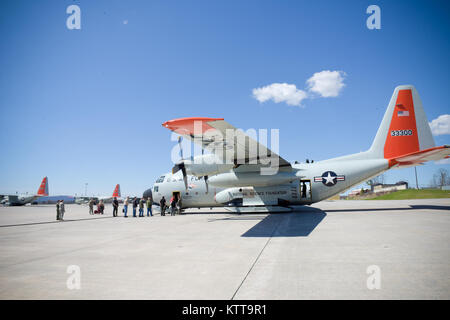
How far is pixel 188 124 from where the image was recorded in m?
7.64

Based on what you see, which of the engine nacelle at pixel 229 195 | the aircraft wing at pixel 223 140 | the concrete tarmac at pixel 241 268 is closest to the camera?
the concrete tarmac at pixel 241 268

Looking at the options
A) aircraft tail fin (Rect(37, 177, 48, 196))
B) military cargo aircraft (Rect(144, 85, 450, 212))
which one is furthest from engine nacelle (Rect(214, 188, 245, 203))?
aircraft tail fin (Rect(37, 177, 48, 196))

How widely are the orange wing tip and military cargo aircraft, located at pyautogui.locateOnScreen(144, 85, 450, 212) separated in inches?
133

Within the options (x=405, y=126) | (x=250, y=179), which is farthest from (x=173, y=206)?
(x=405, y=126)

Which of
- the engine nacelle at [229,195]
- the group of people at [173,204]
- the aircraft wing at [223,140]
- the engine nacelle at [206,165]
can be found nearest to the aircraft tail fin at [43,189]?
the group of people at [173,204]

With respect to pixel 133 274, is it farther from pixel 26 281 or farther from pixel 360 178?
pixel 360 178

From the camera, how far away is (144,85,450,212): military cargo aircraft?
12.9m

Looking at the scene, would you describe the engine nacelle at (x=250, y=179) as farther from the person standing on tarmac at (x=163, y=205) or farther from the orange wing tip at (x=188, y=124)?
the orange wing tip at (x=188, y=124)

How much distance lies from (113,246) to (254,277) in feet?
15.1

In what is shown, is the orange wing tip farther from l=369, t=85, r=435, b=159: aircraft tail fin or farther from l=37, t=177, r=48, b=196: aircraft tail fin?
l=37, t=177, r=48, b=196: aircraft tail fin

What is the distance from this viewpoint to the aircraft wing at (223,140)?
7.62m

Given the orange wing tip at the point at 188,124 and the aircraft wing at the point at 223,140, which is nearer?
the orange wing tip at the point at 188,124

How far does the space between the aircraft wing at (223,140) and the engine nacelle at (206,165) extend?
20.6 inches
